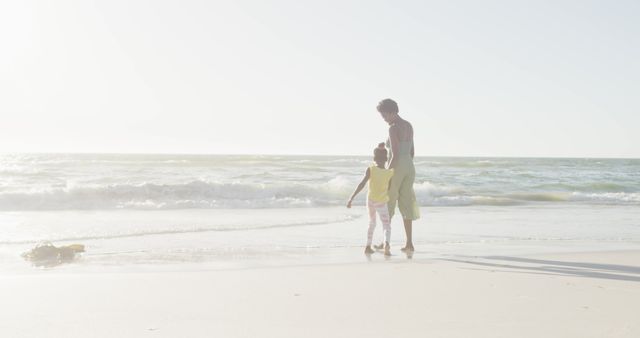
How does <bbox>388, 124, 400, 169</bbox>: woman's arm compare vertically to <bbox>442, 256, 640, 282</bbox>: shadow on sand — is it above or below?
above

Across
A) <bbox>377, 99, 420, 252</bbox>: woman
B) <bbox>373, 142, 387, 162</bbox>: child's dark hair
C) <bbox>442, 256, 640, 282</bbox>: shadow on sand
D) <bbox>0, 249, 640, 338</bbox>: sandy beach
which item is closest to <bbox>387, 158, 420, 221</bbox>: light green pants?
<bbox>377, 99, 420, 252</bbox>: woman

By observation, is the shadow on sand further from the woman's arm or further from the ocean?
the woman's arm

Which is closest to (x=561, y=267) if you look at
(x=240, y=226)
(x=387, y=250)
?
(x=387, y=250)

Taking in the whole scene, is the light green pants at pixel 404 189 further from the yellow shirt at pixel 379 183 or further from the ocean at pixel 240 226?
the ocean at pixel 240 226

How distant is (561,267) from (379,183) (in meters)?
2.07

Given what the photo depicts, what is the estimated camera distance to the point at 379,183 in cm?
672

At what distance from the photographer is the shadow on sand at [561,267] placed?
519 centimetres

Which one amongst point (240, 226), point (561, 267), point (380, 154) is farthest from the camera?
point (240, 226)

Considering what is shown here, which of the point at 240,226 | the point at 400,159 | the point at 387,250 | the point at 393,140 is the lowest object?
the point at 240,226

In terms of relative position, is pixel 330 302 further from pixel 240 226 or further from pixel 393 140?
pixel 240 226

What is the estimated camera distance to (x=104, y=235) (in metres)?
8.38

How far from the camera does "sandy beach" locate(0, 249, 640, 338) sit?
127 inches

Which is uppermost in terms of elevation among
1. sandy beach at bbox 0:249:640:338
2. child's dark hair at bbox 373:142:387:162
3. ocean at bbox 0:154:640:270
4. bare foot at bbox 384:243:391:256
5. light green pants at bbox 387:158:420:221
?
child's dark hair at bbox 373:142:387:162

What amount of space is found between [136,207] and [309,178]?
14.7m
